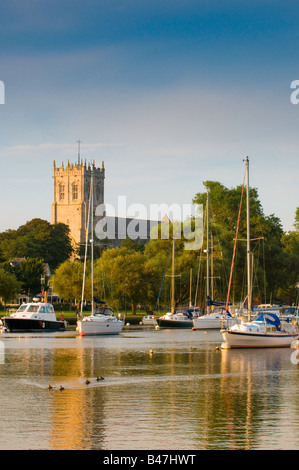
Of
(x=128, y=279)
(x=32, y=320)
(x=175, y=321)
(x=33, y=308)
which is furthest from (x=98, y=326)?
(x=128, y=279)

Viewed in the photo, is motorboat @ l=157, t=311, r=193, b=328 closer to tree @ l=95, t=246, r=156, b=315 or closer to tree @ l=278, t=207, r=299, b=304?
tree @ l=95, t=246, r=156, b=315

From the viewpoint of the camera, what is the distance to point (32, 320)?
217ft

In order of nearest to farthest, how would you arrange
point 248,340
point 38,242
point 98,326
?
point 248,340 < point 98,326 < point 38,242

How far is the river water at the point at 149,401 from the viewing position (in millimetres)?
16594

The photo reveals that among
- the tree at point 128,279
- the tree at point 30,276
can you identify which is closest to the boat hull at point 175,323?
the tree at point 128,279

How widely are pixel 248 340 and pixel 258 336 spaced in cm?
72

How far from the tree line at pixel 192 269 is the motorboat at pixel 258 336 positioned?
31.8 meters

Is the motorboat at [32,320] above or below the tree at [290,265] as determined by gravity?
below

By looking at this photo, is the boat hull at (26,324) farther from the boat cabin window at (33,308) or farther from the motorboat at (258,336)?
the motorboat at (258,336)

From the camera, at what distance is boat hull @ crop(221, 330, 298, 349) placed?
142ft

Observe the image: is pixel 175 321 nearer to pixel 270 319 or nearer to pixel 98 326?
pixel 98 326

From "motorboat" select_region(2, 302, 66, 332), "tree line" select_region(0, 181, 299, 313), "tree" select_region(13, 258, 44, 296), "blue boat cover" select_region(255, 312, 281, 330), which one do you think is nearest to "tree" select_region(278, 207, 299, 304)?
"tree line" select_region(0, 181, 299, 313)
